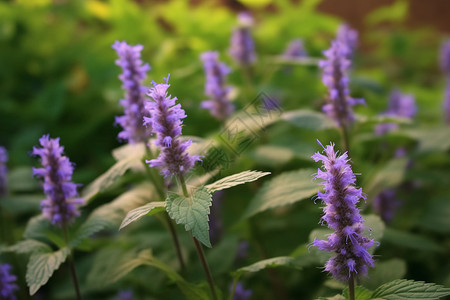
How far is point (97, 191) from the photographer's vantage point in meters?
1.18

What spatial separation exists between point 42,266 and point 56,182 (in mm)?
200

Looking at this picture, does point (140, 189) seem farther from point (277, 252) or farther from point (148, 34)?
point (148, 34)

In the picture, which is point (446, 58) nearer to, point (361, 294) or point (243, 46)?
point (243, 46)

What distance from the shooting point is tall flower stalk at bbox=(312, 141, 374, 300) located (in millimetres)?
811

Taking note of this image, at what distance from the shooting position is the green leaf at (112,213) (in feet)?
3.75

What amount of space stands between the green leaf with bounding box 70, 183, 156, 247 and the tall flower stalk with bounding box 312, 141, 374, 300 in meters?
0.57

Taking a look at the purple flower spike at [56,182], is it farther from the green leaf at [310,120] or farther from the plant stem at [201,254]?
the green leaf at [310,120]

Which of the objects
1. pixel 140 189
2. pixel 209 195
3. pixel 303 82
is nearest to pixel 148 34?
pixel 303 82

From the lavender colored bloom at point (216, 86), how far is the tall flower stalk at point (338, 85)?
442 millimetres

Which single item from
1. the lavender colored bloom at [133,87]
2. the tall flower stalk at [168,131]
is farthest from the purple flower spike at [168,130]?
the lavender colored bloom at [133,87]

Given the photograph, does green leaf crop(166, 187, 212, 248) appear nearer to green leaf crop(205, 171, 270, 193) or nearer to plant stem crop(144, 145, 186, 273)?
green leaf crop(205, 171, 270, 193)

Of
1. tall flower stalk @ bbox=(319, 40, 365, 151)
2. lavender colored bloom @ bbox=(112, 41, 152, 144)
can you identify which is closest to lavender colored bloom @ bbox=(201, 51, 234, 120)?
tall flower stalk @ bbox=(319, 40, 365, 151)

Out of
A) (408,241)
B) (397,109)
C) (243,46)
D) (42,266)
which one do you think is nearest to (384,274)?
(408,241)

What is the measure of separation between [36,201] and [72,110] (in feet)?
3.87
